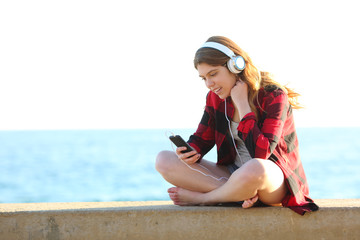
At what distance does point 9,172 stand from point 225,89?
20.9 meters

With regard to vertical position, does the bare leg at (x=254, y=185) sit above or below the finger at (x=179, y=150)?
below

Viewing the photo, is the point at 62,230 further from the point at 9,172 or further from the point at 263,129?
the point at 9,172

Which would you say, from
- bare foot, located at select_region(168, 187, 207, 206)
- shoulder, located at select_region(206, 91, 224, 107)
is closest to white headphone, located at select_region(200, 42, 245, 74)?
shoulder, located at select_region(206, 91, 224, 107)

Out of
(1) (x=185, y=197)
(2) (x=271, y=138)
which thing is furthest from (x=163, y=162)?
(2) (x=271, y=138)

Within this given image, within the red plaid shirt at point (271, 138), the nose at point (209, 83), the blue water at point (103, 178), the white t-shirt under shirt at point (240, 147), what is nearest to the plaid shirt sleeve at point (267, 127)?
the red plaid shirt at point (271, 138)

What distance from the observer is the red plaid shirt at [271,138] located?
2.69 m

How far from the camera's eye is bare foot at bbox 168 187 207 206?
2.93 meters

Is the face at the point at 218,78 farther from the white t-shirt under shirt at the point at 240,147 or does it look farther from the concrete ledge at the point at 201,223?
the concrete ledge at the point at 201,223

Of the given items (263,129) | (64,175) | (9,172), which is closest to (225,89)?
(263,129)

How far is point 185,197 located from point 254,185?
1.70 feet

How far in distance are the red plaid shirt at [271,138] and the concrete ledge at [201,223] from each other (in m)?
0.10

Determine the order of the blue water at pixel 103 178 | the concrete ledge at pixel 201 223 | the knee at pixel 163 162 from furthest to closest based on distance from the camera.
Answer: the blue water at pixel 103 178, the knee at pixel 163 162, the concrete ledge at pixel 201 223

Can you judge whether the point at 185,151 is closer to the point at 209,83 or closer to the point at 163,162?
the point at 163,162

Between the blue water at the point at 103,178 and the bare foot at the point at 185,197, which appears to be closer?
the bare foot at the point at 185,197
